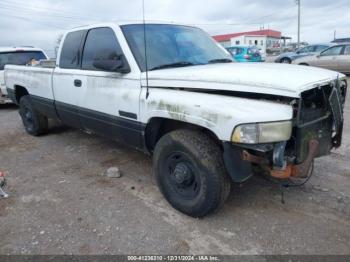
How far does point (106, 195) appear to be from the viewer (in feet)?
12.0

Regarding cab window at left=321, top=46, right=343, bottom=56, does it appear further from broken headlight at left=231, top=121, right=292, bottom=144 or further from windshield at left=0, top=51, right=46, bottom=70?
broken headlight at left=231, top=121, right=292, bottom=144

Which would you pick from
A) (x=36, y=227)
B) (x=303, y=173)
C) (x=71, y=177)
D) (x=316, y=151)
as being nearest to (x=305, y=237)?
(x=303, y=173)

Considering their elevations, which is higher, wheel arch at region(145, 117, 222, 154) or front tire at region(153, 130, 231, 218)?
wheel arch at region(145, 117, 222, 154)

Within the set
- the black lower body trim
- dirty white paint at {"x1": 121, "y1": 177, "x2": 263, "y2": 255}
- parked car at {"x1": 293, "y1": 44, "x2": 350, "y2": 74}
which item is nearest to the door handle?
the black lower body trim

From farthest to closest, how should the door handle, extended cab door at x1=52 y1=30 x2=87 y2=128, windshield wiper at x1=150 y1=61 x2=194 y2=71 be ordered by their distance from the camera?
extended cab door at x1=52 y1=30 x2=87 y2=128 → the door handle → windshield wiper at x1=150 y1=61 x2=194 y2=71

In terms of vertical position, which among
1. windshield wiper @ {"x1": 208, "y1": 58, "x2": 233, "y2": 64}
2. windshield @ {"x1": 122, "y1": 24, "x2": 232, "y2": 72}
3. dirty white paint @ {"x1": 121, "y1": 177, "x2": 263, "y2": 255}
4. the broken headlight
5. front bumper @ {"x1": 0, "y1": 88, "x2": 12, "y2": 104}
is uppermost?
windshield @ {"x1": 122, "y1": 24, "x2": 232, "y2": 72}

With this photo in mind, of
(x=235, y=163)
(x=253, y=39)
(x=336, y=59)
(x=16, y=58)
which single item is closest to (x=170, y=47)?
(x=235, y=163)

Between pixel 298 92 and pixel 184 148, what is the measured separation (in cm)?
108

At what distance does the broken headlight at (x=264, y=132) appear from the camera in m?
2.47

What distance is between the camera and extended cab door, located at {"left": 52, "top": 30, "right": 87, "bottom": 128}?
4316 millimetres

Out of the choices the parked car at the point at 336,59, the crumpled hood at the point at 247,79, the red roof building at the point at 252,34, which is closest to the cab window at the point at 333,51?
the parked car at the point at 336,59

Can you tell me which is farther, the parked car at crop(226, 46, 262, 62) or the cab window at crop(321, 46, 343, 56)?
the parked car at crop(226, 46, 262, 62)

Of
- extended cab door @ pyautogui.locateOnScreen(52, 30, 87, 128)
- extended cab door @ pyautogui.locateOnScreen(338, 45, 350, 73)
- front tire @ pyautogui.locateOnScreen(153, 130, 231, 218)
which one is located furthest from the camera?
extended cab door @ pyautogui.locateOnScreen(338, 45, 350, 73)

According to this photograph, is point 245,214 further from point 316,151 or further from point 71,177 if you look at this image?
point 71,177
